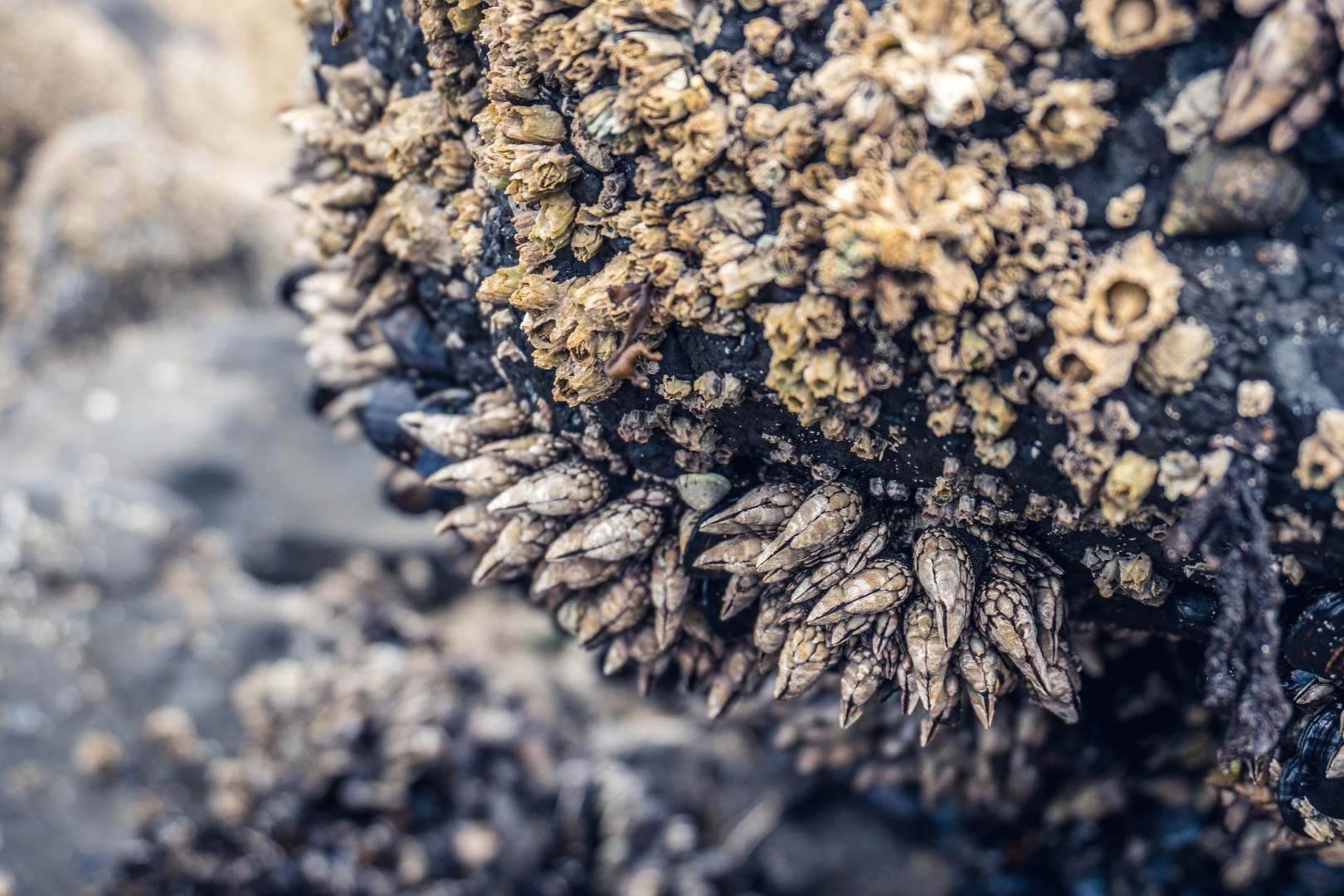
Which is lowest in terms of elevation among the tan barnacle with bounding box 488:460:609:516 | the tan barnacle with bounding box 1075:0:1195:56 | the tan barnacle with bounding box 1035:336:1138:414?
the tan barnacle with bounding box 488:460:609:516

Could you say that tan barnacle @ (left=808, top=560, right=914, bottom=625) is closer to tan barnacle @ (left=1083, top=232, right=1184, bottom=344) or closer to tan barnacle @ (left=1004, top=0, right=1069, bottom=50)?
tan barnacle @ (left=1083, top=232, right=1184, bottom=344)

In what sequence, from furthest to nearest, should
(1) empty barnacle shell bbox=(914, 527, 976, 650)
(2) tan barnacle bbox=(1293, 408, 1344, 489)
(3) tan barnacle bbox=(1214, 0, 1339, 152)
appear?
(1) empty barnacle shell bbox=(914, 527, 976, 650), (2) tan barnacle bbox=(1293, 408, 1344, 489), (3) tan barnacle bbox=(1214, 0, 1339, 152)

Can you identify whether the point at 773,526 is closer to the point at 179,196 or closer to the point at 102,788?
the point at 102,788

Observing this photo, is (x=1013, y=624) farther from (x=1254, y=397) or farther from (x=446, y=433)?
(x=446, y=433)

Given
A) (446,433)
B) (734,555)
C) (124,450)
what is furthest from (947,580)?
(124,450)

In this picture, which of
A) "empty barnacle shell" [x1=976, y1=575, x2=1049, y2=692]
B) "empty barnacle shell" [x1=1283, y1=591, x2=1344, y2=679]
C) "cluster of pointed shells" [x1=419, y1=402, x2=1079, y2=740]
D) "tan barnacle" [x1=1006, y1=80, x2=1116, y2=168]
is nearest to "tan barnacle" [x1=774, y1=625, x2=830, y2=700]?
"cluster of pointed shells" [x1=419, y1=402, x2=1079, y2=740]

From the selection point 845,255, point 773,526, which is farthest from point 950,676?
point 845,255

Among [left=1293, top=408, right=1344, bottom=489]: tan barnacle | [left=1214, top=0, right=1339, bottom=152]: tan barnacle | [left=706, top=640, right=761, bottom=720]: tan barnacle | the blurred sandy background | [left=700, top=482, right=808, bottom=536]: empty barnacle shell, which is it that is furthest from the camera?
the blurred sandy background
